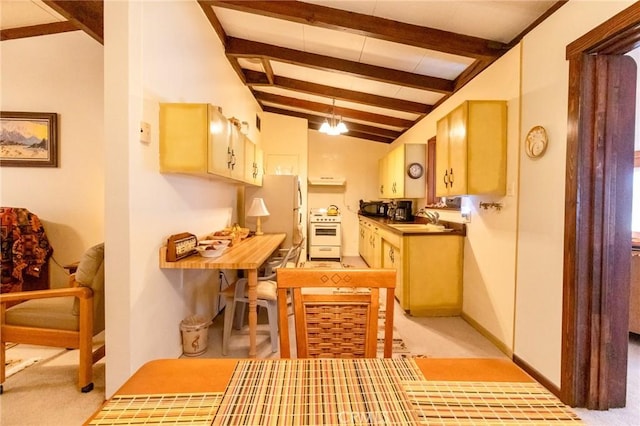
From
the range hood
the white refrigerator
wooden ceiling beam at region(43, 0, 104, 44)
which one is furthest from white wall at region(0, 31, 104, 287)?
the range hood

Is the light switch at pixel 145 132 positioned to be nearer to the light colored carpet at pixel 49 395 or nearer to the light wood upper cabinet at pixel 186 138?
the light wood upper cabinet at pixel 186 138

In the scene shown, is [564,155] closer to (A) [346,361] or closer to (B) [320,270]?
(B) [320,270]

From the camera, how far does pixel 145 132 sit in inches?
74.0

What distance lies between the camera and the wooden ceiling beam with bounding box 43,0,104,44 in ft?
6.14

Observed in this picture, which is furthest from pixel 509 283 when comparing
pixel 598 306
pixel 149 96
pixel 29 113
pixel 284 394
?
pixel 29 113

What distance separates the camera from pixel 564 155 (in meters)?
1.82

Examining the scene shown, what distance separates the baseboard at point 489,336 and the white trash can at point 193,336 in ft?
8.22

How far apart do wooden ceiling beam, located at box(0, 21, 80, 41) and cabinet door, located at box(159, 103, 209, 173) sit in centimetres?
191

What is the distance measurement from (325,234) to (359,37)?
12.4 feet

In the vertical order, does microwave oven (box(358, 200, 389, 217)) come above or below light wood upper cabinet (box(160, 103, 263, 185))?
below

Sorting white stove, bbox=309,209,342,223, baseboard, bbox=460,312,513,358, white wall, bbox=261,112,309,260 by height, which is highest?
white wall, bbox=261,112,309,260

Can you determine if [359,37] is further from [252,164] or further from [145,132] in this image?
[145,132]

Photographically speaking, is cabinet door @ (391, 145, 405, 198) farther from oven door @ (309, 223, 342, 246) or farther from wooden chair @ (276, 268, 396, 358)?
wooden chair @ (276, 268, 396, 358)

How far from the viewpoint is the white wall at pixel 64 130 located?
289 centimetres
